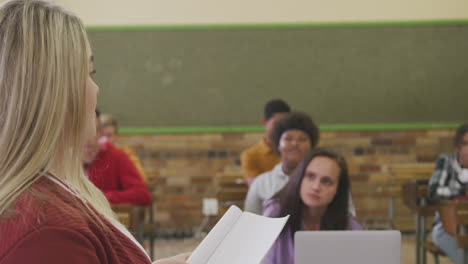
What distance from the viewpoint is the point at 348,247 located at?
160cm

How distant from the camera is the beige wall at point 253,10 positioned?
23.9ft

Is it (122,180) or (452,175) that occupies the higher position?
(122,180)

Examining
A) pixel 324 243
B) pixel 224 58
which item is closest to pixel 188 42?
pixel 224 58

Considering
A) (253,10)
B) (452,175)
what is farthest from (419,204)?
(253,10)

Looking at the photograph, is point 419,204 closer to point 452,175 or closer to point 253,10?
point 452,175

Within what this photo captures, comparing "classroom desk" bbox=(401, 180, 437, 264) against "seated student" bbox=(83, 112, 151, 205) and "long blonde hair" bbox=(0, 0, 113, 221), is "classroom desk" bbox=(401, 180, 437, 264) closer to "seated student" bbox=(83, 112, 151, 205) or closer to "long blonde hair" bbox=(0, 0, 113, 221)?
"seated student" bbox=(83, 112, 151, 205)

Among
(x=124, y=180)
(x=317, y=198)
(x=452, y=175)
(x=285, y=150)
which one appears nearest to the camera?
(x=317, y=198)

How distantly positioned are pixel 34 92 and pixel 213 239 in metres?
0.56

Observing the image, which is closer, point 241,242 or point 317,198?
point 241,242

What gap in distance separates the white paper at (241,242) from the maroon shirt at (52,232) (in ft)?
1.27

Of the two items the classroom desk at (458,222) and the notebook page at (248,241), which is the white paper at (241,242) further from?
the classroom desk at (458,222)

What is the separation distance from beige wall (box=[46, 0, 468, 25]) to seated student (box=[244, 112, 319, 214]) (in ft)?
11.0

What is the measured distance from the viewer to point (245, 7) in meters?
7.32

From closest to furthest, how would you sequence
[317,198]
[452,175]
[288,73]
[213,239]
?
[213,239], [317,198], [452,175], [288,73]
